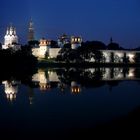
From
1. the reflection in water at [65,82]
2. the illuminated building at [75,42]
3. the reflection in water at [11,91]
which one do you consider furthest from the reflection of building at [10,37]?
the reflection in water at [11,91]

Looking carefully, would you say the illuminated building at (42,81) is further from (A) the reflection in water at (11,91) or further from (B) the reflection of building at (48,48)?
(B) the reflection of building at (48,48)

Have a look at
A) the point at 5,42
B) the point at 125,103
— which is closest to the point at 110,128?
the point at 125,103

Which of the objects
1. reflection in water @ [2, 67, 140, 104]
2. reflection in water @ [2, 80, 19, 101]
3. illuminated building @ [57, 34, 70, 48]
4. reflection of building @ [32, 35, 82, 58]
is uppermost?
illuminated building @ [57, 34, 70, 48]

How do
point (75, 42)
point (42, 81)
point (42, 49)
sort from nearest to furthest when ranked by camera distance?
1. point (42, 81)
2. point (75, 42)
3. point (42, 49)

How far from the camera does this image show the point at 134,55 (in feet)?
348

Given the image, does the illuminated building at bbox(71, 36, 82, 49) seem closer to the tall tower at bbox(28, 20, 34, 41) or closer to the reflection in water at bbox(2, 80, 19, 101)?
the tall tower at bbox(28, 20, 34, 41)

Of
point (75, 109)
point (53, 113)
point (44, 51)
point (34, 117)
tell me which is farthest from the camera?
point (44, 51)

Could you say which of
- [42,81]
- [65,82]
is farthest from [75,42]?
[65,82]

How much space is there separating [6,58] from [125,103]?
34.1m

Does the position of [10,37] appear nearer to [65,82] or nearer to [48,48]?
[48,48]

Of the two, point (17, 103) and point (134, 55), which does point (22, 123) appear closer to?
point (17, 103)

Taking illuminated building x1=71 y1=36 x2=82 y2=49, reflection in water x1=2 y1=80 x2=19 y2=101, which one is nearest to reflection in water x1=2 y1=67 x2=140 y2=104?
reflection in water x1=2 y1=80 x2=19 y2=101

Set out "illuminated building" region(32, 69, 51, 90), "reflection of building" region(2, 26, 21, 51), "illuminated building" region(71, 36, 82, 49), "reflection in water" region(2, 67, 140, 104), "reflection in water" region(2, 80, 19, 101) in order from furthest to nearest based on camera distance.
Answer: "reflection of building" region(2, 26, 21, 51)
"illuminated building" region(71, 36, 82, 49)
"illuminated building" region(32, 69, 51, 90)
"reflection in water" region(2, 67, 140, 104)
"reflection in water" region(2, 80, 19, 101)

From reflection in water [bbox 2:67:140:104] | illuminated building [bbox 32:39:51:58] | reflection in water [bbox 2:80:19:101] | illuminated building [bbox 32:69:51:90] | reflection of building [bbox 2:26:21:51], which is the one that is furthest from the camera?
reflection of building [bbox 2:26:21:51]
